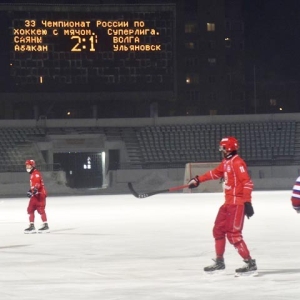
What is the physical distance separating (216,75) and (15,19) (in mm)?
54975

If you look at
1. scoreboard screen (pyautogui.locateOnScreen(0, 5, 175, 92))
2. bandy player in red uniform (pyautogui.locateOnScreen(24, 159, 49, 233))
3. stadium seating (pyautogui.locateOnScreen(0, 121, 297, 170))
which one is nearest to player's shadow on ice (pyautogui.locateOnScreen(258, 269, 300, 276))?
bandy player in red uniform (pyautogui.locateOnScreen(24, 159, 49, 233))

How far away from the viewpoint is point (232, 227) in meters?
10.7

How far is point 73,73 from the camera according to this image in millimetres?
42938

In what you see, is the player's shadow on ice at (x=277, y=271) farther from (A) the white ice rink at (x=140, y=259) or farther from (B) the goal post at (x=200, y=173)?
(B) the goal post at (x=200, y=173)

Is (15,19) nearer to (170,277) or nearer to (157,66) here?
(157,66)

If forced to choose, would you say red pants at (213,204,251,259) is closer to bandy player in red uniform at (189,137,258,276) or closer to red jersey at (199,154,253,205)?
Result: bandy player in red uniform at (189,137,258,276)

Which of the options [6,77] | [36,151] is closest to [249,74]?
[36,151]

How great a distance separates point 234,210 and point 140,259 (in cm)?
256

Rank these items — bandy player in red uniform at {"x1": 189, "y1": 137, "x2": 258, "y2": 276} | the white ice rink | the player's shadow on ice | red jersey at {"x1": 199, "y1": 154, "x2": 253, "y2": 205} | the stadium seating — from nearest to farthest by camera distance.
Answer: the white ice rink
bandy player in red uniform at {"x1": 189, "y1": 137, "x2": 258, "y2": 276}
red jersey at {"x1": 199, "y1": 154, "x2": 253, "y2": 205}
the player's shadow on ice
the stadium seating

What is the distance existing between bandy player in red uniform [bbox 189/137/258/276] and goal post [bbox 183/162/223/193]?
3008 cm

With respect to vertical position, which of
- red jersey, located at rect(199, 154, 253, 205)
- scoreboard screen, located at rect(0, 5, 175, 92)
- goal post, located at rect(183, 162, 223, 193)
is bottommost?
goal post, located at rect(183, 162, 223, 193)

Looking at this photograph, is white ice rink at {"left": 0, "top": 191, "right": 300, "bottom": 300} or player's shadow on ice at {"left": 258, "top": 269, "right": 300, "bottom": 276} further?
player's shadow on ice at {"left": 258, "top": 269, "right": 300, "bottom": 276}

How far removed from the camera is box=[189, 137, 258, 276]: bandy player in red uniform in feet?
35.1

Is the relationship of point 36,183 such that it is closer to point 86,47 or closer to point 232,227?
point 232,227
